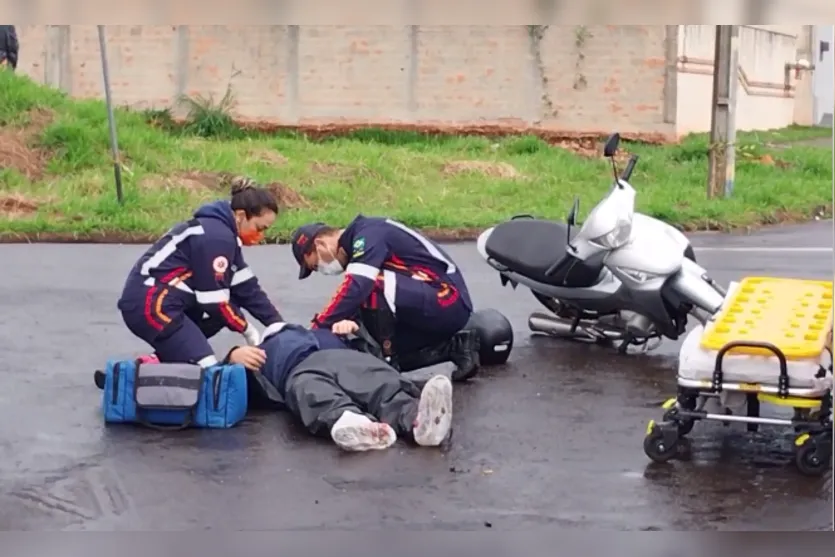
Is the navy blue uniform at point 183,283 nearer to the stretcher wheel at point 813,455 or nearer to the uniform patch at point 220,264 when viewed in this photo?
the uniform patch at point 220,264

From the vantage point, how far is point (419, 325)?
15.7ft

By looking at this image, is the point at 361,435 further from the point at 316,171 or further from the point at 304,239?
the point at 316,171

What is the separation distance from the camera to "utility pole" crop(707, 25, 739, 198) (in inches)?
157

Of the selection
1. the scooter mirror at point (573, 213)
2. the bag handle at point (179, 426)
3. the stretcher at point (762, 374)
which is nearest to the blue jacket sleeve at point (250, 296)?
the bag handle at point (179, 426)

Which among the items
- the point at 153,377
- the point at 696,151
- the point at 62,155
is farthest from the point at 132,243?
the point at 696,151

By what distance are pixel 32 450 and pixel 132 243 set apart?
1.40 meters

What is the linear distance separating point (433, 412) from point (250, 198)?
87 cm

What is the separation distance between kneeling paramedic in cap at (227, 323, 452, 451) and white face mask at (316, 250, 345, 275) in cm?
23

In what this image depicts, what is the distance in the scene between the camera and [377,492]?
12.3 ft

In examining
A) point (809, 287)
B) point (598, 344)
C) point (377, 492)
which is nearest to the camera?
point (377, 492)

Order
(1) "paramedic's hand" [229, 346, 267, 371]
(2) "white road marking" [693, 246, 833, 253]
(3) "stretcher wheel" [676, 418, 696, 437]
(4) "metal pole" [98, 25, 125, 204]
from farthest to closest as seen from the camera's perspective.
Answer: (2) "white road marking" [693, 246, 833, 253], (1) "paramedic's hand" [229, 346, 267, 371], (4) "metal pole" [98, 25, 125, 204], (3) "stretcher wheel" [676, 418, 696, 437]

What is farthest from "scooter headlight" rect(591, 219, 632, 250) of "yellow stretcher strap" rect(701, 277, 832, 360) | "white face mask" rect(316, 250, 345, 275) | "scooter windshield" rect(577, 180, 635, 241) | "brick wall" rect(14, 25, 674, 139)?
"white face mask" rect(316, 250, 345, 275)

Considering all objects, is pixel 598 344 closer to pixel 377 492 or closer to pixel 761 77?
pixel 761 77

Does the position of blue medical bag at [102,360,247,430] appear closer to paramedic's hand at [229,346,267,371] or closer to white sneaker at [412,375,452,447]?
paramedic's hand at [229,346,267,371]
